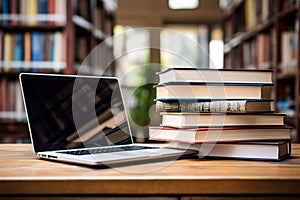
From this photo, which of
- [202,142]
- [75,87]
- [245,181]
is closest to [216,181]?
[245,181]

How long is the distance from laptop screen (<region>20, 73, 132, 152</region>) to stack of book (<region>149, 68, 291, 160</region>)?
133 mm

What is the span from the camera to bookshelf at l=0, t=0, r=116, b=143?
8.91 feet

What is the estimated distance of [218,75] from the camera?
90cm

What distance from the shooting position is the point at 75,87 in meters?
0.98

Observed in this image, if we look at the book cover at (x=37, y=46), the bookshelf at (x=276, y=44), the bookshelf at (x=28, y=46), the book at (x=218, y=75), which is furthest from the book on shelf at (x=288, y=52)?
the book at (x=218, y=75)

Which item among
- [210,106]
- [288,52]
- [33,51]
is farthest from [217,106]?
[33,51]

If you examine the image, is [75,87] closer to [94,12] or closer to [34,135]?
[34,135]

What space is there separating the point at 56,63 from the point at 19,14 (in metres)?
0.37

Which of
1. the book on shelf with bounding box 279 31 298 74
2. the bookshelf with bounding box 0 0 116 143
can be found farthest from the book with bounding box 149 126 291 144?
the bookshelf with bounding box 0 0 116 143

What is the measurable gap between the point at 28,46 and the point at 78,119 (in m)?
1.92

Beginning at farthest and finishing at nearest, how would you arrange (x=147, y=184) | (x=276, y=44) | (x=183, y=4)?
(x=183, y=4), (x=276, y=44), (x=147, y=184)

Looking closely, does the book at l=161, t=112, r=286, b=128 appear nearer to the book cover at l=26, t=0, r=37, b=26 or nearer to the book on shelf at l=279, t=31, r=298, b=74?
the book on shelf at l=279, t=31, r=298, b=74

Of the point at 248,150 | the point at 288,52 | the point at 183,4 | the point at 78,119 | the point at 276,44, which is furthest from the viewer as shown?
the point at 183,4

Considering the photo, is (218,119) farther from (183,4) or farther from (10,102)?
(183,4)
